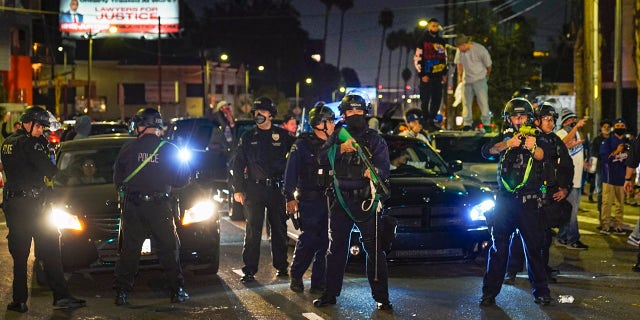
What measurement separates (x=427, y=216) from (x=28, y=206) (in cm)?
405

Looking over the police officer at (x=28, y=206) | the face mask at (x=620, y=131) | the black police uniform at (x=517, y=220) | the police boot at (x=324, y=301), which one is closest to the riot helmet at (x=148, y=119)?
the police officer at (x=28, y=206)

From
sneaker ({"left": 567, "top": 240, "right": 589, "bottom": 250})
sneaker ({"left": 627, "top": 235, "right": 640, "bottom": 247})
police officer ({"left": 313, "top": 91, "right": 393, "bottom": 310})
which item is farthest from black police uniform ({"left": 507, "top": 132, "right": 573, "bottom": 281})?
sneaker ({"left": 627, "top": 235, "right": 640, "bottom": 247})

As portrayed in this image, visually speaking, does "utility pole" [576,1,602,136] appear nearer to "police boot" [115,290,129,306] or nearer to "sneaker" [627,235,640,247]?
"sneaker" [627,235,640,247]

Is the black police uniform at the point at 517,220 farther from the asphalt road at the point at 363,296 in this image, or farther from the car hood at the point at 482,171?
the car hood at the point at 482,171

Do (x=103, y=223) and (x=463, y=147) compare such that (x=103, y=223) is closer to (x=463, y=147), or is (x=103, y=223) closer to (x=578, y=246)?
(x=578, y=246)

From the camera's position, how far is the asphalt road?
8375mm

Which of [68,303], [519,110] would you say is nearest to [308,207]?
[519,110]

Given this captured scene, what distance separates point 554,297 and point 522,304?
500mm

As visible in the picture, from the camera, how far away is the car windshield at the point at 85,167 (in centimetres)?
1088

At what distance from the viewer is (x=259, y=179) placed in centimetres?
1012

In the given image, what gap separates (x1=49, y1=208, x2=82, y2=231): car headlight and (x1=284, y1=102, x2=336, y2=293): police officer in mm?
2058

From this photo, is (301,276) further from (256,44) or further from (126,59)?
(256,44)

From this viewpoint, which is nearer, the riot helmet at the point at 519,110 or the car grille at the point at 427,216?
the riot helmet at the point at 519,110

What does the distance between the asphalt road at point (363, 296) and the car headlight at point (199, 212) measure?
0.68m
